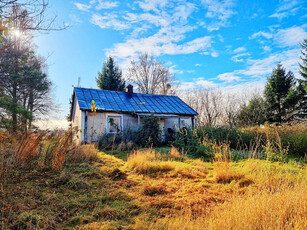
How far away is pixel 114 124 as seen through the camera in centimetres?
1379

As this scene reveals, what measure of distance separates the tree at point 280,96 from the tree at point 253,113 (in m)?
0.82

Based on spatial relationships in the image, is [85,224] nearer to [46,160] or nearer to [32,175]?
[32,175]

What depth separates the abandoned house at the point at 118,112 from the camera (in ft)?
40.2

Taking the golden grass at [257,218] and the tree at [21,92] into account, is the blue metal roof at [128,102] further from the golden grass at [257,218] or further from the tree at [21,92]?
the golden grass at [257,218]

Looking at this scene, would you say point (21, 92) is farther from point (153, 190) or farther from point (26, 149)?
point (153, 190)

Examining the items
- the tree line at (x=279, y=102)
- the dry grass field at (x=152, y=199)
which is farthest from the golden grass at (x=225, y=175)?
the tree line at (x=279, y=102)

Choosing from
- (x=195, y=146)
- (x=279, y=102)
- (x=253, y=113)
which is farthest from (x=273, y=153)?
(x=279, y=102)

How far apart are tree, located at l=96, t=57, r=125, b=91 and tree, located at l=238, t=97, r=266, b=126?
52.1ft

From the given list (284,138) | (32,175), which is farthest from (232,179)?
(284,138)

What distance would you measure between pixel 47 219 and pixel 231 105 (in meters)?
23.6

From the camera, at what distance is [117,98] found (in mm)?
14742

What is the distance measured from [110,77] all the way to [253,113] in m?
18.5

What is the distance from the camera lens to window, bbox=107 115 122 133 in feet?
42.6

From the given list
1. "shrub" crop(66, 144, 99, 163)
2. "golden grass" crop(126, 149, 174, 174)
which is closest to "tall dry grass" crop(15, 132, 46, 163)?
"shrub" crop(66, 144, 99, 163)
